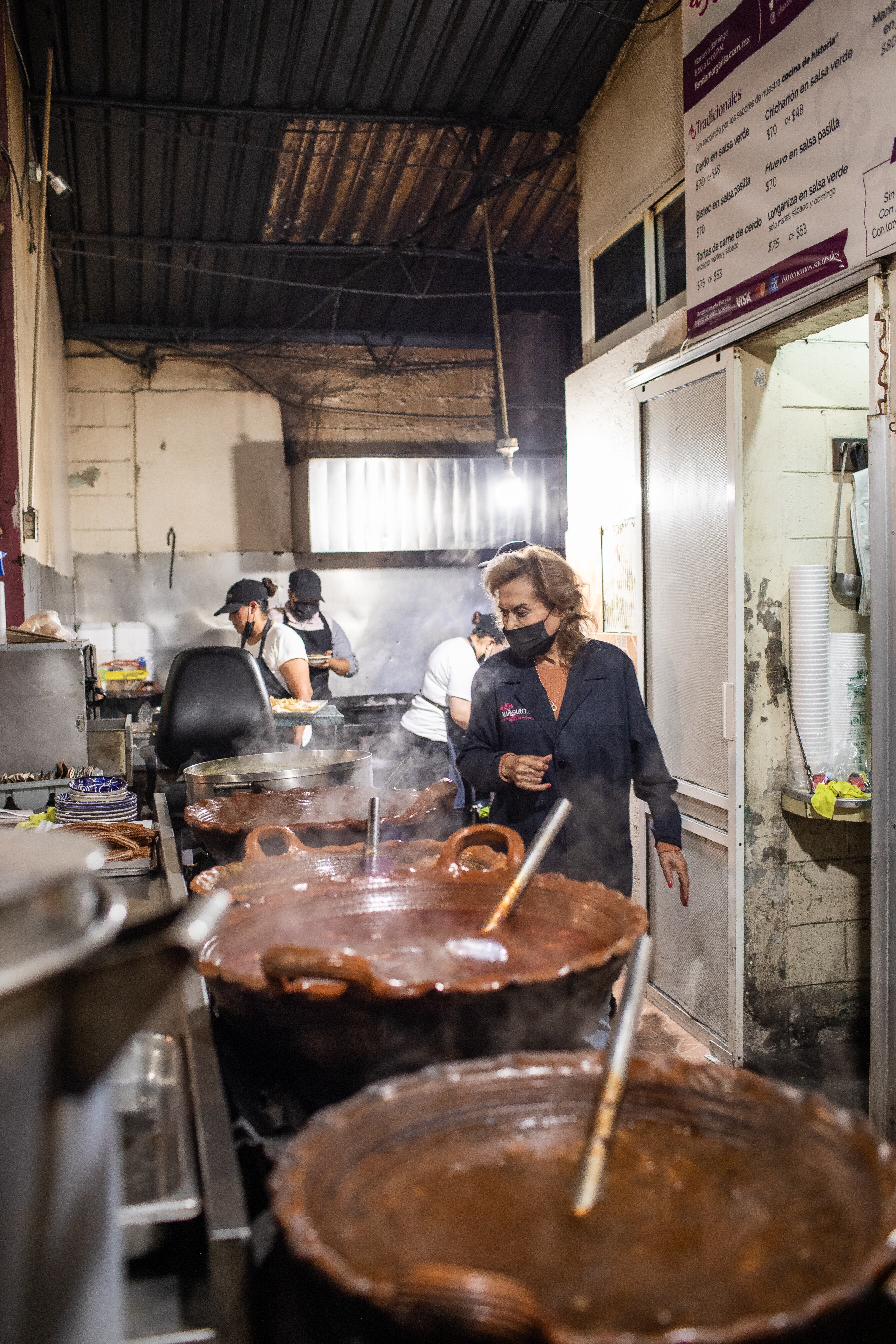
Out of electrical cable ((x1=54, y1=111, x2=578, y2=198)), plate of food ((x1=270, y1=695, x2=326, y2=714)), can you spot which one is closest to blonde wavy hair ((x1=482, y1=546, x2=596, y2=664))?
plate of food ((x1=270, y1=695, x2=326, y2=714))

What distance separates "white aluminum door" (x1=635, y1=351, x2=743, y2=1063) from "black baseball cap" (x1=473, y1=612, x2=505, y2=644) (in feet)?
4.46

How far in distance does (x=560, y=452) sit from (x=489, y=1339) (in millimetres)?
7501

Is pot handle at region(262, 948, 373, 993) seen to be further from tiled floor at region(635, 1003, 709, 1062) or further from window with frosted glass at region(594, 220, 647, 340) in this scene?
window with frosted glass at region(594, 220, 647, 340)

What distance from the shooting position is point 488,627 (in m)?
5.87

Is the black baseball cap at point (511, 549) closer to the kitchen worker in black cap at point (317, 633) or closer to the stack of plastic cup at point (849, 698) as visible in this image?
the stack of plastic cup at point (849, 698)

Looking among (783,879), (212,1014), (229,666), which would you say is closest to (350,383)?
(229,666)

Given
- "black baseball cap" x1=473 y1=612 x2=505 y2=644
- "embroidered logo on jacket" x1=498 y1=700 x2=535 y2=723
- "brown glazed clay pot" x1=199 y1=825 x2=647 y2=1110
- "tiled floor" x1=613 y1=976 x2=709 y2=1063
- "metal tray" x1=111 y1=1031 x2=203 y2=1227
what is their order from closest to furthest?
"metal tray" x1=111 y1=1031 x2=203 y2=1227 → "brown glazed clay pot" x1=199 y1=825 x2=647 y2=1110 → "embroidered logo on jacket" x1=498 y1=700 x2=535 y2=723 → "tiled floor" x1=613 y1=976 x2=709 y2=1063 → "black baseball cap" x1=473 y1=612 x2=505 y2=644

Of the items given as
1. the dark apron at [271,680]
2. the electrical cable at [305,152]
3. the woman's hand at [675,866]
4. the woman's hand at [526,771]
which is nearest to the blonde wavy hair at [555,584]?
the woman's hand at [526,771]

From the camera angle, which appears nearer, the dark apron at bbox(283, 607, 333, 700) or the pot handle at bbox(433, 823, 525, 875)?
the pot handle at bbox(433, 823, 525, 875)

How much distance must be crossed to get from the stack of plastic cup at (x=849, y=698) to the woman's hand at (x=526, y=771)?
1.46 metres

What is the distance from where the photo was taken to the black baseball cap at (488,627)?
5828mm

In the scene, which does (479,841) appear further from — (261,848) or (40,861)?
(40,861)

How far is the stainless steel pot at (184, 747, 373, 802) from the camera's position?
267 cm

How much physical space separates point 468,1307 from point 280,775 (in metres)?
2.17
